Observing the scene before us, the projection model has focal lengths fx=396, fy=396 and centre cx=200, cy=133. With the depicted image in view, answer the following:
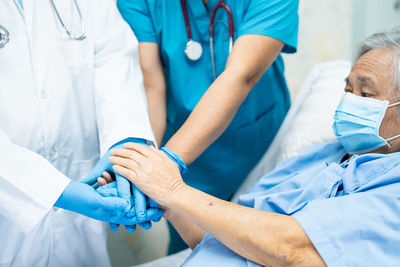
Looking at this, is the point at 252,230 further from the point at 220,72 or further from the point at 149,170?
the point at 220,72

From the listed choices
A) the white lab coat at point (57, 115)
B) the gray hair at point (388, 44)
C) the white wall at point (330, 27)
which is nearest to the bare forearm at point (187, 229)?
the white lab coat at point (57, 115)

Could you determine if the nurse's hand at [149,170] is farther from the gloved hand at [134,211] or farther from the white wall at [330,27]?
the white wall at [330,27]

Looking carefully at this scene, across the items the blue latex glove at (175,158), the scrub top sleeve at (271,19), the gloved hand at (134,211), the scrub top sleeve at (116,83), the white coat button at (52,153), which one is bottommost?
the gloved hand at (134,211)

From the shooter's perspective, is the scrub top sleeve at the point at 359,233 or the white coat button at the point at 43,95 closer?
the scrub top sleeve at the point at 359,233

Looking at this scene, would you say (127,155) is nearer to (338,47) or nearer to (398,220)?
(398,220)

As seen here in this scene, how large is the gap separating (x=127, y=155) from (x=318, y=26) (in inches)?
66.4

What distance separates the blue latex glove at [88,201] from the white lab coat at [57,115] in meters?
0.04

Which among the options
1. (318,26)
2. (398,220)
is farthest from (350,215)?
(318,26)

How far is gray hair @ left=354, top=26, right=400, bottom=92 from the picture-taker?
3.53 ft

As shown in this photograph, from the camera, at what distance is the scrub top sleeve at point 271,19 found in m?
1.26

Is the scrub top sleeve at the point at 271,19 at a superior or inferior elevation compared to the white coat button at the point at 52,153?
superior

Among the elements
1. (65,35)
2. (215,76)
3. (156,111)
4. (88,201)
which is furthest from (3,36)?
(215,76)

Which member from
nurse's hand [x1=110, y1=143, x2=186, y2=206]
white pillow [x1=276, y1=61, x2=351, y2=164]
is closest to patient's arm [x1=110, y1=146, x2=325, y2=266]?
nurse's hand [x1=110, y1=143, x2=186, y2=206]

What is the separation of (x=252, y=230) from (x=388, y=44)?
665 mm
